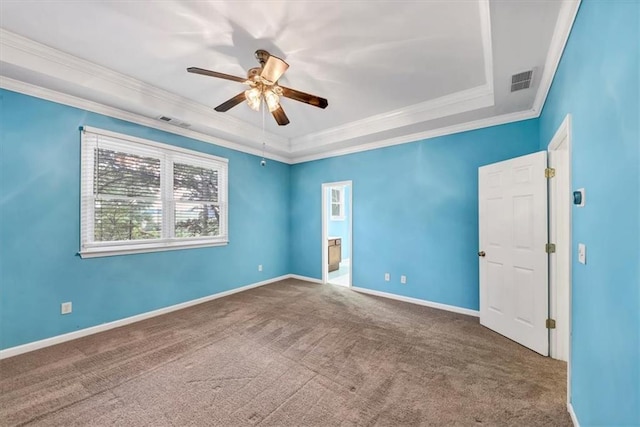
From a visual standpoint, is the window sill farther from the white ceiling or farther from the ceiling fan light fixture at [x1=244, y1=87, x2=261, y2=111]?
the ceiling fan light fixture at [x1=244, y1=87, x2=261, y2=111]

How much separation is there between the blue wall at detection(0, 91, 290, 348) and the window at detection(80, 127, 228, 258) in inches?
4.4

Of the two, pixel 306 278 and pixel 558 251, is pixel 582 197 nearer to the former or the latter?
pixel 558 251

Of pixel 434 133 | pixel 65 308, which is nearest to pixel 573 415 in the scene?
pixel 434 133

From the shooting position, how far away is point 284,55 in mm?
2475

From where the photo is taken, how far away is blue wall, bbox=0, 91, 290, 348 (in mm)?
2541

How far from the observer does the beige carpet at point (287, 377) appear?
179 centimetres

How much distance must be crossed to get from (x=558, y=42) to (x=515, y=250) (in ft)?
6.58

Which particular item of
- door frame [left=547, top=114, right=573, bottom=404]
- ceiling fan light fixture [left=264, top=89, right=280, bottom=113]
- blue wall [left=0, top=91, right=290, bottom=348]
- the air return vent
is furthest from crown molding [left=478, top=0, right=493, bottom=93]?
blue wall [left=0, top=91, right=290, bottom=348]

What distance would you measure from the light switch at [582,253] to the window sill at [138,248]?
14.5 ft

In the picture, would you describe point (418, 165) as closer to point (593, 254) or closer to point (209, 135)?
point (593, 254)

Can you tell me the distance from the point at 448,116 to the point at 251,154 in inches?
136

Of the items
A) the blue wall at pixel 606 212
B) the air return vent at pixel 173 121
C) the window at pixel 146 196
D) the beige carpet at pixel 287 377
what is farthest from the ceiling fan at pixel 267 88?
the beige carpet at pixel 287 377

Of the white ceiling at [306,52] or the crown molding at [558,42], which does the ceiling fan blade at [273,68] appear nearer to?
the white ceiling at [306,52]

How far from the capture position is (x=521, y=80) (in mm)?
2572
